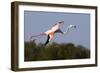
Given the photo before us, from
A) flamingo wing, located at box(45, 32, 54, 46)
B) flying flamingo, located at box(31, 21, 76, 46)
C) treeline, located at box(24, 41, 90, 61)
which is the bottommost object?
treeline, located at box(24, 41, 90, 61)

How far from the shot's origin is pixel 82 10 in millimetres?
1758

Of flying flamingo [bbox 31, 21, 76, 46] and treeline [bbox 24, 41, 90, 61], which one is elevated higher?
flying flamingo [bbox 31, 21, 76, 46]

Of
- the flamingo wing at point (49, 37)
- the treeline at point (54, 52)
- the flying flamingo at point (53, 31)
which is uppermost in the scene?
the flying flamingo at point (53, 31)

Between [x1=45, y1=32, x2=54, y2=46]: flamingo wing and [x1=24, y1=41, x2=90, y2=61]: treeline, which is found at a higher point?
[x1=45, y1=32, x2=54, y2=46]: flamingo wing

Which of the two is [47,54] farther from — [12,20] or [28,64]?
[12,20]

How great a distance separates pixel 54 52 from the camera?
169cm

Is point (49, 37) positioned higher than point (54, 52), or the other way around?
point (49, 37)

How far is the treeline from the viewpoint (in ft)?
5.30

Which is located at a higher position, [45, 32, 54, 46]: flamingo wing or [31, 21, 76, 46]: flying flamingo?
[31, 21, 76, 46]: flying flamingo

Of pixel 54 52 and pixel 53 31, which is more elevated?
pixel 53 31

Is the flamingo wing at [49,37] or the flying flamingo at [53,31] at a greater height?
the flying flamingo at [53,31]

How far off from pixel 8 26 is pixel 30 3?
0.71ft

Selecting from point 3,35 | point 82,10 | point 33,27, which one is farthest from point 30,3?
point 82,10

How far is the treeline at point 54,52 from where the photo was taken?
162 cm
